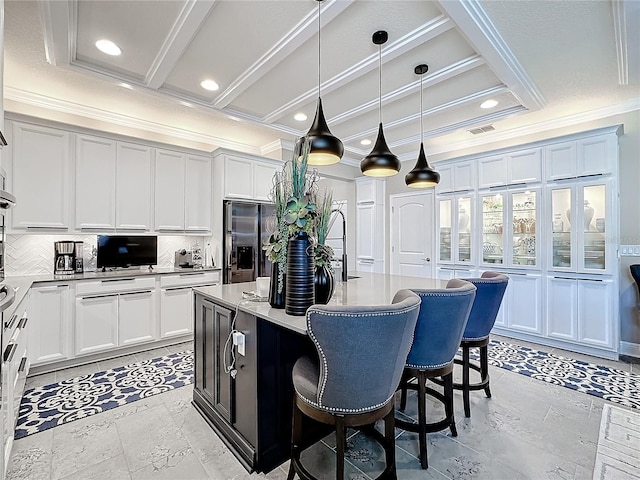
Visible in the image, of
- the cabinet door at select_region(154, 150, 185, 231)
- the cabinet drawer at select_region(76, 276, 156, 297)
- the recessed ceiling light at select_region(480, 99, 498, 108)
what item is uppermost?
the recessed ceiling light at select_region(480, 99, 498, 108)

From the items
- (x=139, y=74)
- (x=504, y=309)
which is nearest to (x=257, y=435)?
(x=139, y=74)

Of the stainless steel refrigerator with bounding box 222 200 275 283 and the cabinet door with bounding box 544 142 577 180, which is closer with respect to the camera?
the cabinet door with bounding box 544 142 577 180

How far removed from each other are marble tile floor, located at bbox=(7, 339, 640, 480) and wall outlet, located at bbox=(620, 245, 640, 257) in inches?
80.6

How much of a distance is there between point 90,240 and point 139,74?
208 cm

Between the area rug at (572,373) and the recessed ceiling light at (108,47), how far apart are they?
15.6 feet

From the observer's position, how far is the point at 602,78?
321cm

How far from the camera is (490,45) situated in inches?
102

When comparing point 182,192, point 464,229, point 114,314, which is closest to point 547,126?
point 464,229

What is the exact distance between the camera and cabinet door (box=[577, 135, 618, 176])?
357 cm

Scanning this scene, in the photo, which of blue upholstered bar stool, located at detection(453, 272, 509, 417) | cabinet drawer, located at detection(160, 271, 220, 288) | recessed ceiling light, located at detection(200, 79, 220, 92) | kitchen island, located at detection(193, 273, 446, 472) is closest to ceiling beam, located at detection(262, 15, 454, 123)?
recessed ceiling light, located at detection(200, 79, 220, 92)

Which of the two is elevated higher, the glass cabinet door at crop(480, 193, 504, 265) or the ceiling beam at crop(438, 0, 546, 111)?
the ceiling beam at crop(438, 0, 546, 111)

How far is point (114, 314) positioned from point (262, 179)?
2.62 m

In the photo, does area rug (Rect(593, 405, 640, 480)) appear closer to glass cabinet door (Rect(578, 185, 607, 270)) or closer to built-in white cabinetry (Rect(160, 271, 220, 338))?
glass cabinet door (Rect(578, 185, 607, 270))

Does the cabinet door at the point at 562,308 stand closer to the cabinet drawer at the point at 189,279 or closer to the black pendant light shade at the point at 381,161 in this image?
the black pendant light shade at the point at 381,161
